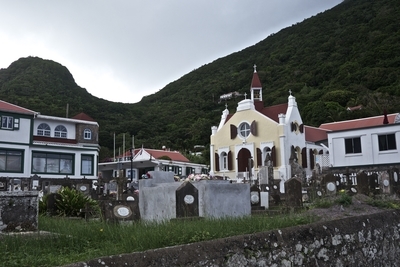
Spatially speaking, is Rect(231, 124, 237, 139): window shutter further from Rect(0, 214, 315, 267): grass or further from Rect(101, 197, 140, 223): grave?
Rect(0, 214, 315, 267): grass

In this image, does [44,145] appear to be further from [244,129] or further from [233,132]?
[244,129]

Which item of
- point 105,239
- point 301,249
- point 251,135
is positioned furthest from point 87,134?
point 301,249

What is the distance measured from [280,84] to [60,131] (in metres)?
70.8

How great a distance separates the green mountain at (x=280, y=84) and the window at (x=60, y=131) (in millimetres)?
20775

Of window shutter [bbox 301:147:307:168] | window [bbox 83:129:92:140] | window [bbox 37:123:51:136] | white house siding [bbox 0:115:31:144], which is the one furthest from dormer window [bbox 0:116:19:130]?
window shutter [bbox 301:147:307:168]

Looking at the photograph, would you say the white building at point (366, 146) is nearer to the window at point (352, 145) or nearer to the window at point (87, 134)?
the window at point (352, 145)

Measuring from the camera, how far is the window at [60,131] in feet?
136

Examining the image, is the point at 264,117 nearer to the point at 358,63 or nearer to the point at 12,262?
the point at 12,262

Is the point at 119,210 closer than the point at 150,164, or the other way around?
the point at 119,210

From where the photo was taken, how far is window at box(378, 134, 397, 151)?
29.8 metres

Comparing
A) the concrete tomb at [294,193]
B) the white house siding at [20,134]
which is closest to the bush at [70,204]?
the concrete tomb at [294,193]

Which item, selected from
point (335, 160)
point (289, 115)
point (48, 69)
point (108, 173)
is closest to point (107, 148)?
point (108, 173)

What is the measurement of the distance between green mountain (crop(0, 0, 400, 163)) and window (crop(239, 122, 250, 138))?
2079 cm

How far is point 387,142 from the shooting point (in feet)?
98.6
